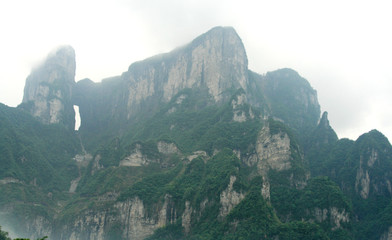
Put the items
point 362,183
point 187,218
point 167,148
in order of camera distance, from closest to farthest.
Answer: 1. point 187,218
2. point 362,183
3. point 167,148

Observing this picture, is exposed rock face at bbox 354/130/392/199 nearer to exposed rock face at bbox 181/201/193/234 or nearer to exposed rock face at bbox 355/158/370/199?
exposed rock face at bbox 355/158/370/199

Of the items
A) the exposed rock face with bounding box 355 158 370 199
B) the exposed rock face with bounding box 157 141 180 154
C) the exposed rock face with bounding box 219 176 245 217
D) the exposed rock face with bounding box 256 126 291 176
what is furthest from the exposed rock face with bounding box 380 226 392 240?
the exposed rock face with bounding box 157 141 180 154

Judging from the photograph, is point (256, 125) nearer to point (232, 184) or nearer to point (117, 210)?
point (232, 184)

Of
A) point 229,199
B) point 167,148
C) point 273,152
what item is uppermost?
point 167,148

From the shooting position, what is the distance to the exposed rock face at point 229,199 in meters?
124

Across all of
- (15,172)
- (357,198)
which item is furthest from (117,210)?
(357,198)

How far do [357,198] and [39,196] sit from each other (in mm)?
103126

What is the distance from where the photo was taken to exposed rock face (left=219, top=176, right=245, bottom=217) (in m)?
124

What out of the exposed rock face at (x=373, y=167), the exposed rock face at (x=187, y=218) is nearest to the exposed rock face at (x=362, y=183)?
the exposed rock face at (x=373, y=167)

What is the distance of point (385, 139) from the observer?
162 m

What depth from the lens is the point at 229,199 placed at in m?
126

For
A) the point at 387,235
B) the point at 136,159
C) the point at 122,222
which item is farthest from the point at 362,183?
the point at 122,222

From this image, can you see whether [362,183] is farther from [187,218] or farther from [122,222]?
[122,222]

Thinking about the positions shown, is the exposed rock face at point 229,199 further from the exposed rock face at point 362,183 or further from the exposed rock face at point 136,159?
the exposed rock face at point 362,183
